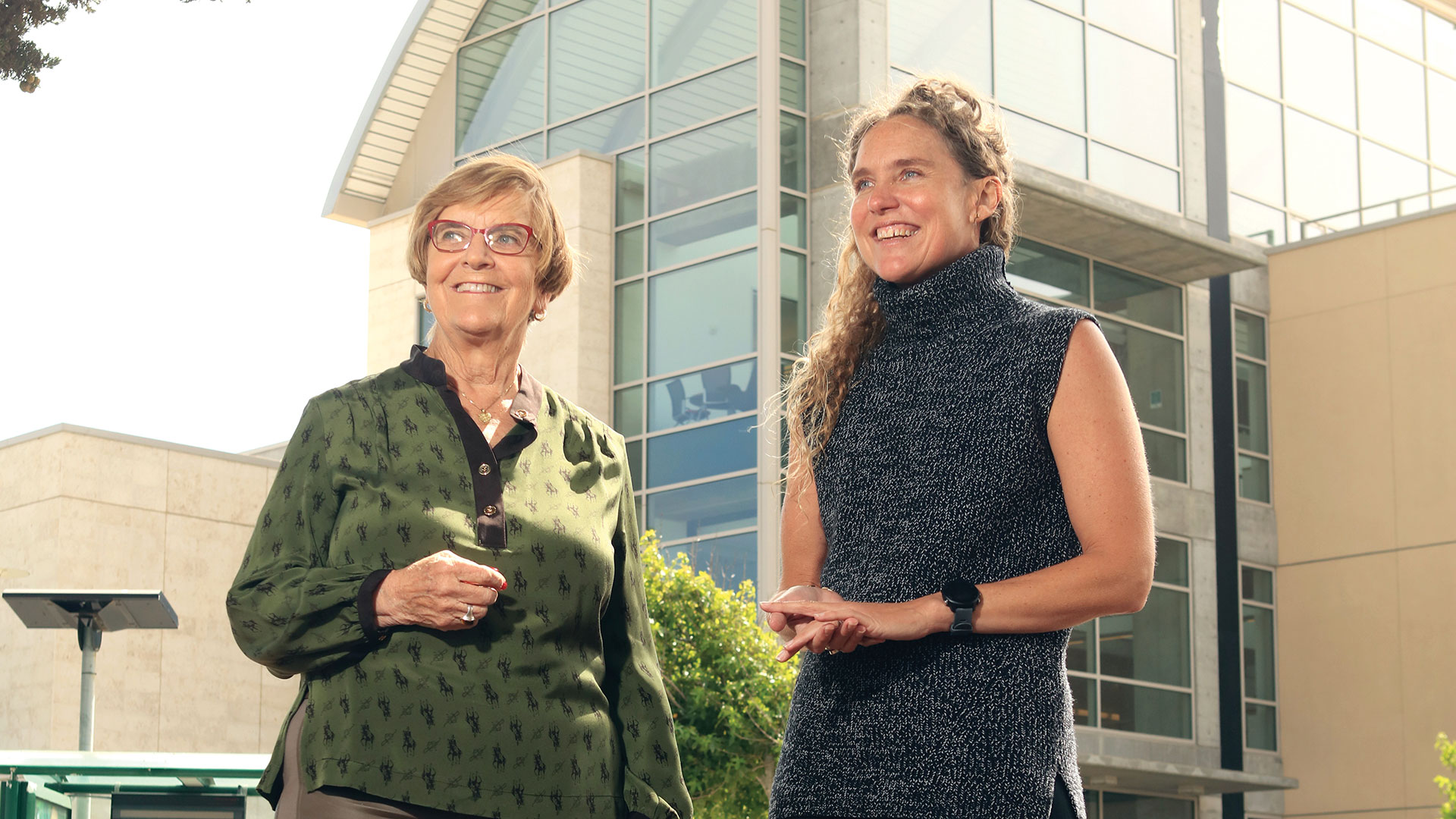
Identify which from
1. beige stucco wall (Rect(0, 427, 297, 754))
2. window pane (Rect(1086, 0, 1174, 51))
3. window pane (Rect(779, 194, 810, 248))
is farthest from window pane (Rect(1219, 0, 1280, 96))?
beige stucco wall (Rect(0, 427, 297, 754))

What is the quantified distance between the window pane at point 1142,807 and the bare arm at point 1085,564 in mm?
25628

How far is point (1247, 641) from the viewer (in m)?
29.1

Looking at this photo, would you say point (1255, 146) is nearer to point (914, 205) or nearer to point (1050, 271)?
point (1050, 271)

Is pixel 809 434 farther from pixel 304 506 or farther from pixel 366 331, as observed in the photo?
pixel 366 331

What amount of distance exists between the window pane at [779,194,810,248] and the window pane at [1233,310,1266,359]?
8.95m

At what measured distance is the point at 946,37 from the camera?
25109 millimetres

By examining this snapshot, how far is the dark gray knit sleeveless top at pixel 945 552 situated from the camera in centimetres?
274

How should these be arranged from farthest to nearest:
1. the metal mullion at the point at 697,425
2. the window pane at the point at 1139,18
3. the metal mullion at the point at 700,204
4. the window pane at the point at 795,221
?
the window pane at the point at 1139,18
the metal mullion at the point at 700,204
the window pane at the point at 795,221
the metal mullion at the point at 697,425

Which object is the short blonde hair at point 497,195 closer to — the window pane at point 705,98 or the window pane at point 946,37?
the window pane at point 705,98

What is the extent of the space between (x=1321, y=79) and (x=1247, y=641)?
9747 mm

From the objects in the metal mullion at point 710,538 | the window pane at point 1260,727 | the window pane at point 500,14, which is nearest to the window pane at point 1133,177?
the metal mullion at point 710,538

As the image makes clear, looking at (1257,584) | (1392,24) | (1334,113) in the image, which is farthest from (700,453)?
(1392,24)

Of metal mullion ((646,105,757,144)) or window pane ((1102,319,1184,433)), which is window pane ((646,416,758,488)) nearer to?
metal mullion ((646,105,757,144))

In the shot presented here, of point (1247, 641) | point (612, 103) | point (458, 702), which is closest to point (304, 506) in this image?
point (458, 702)
